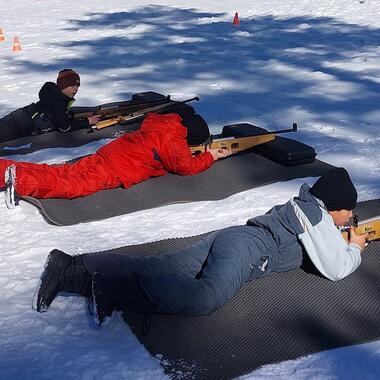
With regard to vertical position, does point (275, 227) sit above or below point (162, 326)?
above

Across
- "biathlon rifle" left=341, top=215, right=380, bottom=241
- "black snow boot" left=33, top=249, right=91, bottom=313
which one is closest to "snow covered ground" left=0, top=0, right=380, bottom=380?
"black snow boot" left=33, top=249, right=91, bottom=313

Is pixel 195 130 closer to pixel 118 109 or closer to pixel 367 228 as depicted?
pixel 118 109

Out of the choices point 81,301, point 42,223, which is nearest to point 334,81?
point 42,223

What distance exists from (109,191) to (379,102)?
13.0ft

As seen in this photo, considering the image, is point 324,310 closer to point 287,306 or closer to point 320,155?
point 287,306

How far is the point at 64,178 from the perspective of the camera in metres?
5.27

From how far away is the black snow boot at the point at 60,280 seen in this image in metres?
3.62

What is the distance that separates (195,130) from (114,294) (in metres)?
2.52

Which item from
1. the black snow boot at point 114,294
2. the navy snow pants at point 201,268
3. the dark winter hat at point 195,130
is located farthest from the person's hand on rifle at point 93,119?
the black snow boot at point 114,294

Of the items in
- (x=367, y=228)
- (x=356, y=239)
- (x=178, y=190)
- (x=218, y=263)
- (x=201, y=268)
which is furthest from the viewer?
(x=178, y=190)

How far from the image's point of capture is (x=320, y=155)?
633cm

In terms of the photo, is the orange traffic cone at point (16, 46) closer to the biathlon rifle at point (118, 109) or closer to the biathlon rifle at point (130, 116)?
the biathlon rifle at point (118, 109)

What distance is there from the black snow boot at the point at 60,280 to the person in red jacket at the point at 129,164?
161cm

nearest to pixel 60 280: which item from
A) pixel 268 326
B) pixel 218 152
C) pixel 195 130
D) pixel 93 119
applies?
pixel 268 326
